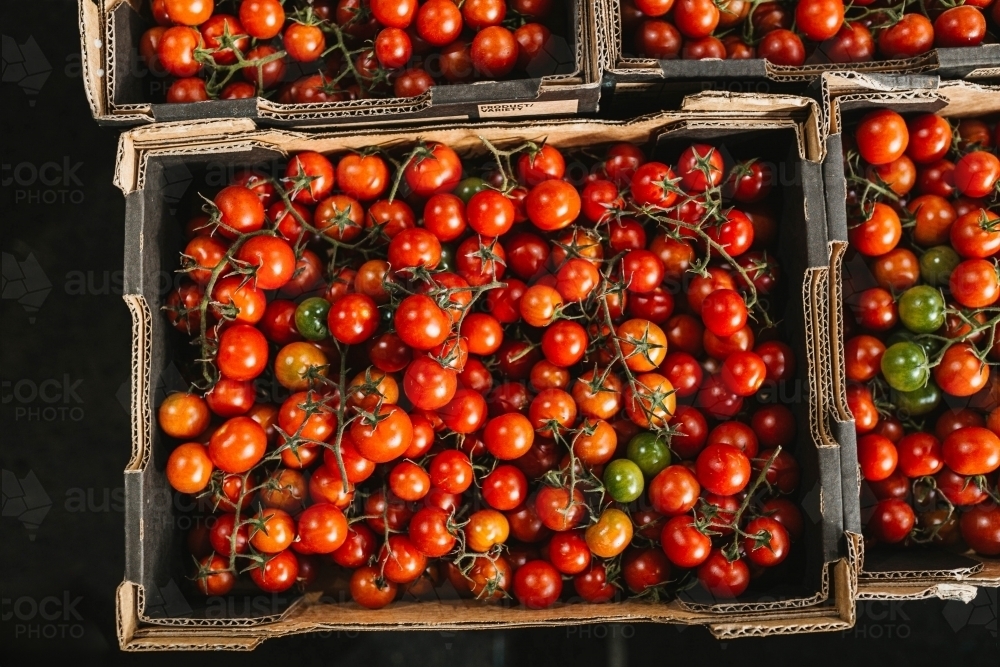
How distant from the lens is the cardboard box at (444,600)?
146 cm

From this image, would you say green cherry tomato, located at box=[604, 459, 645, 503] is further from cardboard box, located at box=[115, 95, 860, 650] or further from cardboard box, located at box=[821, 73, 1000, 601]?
cardboard box, located at box=[821, 73, 1000, 601]

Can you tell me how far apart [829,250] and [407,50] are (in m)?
1.03

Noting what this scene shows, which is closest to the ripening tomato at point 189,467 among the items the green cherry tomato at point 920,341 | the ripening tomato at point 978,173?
the green cherry tomato at point 920,341

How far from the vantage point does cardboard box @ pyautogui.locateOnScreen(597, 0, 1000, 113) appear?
5.14ft

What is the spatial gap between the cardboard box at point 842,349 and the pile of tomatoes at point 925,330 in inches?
2.5

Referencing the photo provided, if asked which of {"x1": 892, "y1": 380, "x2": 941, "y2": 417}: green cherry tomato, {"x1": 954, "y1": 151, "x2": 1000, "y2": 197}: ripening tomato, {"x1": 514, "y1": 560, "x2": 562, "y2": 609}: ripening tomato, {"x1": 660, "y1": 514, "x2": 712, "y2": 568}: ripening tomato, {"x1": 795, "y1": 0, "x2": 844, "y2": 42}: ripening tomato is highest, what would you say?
{"x1": 795, "y1": 0, "x2": 844, "y2": 42}: ripening tomato

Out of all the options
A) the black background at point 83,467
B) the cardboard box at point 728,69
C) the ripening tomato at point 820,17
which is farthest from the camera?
the black background at point 83,467

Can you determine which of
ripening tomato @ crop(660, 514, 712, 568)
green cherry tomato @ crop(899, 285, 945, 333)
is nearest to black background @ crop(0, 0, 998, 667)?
ripening tomato @ crop(660, 514, 712, 568)

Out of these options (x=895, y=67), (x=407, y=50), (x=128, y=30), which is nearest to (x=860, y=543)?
(x=895, y=67)

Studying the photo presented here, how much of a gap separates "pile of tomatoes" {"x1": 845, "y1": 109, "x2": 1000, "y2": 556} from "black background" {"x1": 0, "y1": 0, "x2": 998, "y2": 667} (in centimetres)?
52

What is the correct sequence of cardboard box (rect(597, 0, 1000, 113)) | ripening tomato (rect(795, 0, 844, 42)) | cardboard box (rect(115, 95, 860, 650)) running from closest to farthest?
cardboard box (rect(115, 95, 860, 650)) < cardboard box (rect(597, 0, 1000, 113)) < ripening tomato (rect(795, 0, 844, 42))

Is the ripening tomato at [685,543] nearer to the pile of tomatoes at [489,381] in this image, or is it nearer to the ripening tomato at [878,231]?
the pile of tomatoes at [489,381]

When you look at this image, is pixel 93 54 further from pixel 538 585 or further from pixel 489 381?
pixel 538 585

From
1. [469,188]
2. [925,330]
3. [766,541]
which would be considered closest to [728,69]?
[469,188]
